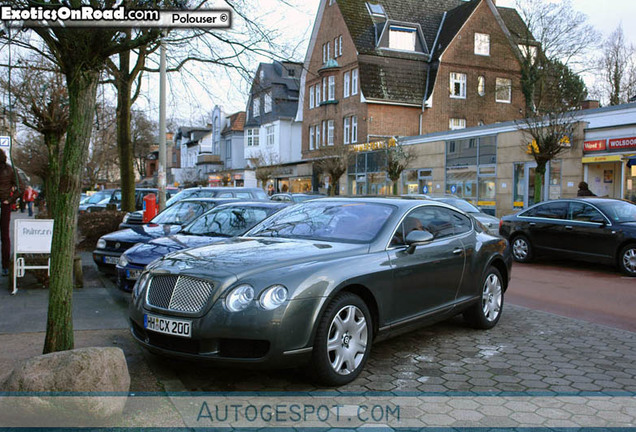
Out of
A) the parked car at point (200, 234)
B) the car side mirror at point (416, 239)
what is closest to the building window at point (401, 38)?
the parked car at point (200, 234)

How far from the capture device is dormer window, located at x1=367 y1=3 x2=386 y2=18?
128 ft

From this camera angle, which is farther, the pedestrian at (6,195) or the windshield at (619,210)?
the windshield at (619,210)

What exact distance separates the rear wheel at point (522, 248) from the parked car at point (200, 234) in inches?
274

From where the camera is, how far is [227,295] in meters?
4.11

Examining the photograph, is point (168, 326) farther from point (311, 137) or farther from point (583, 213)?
point (311, 137)

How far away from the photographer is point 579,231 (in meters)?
11.9

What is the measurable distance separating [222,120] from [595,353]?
65181 millimetres

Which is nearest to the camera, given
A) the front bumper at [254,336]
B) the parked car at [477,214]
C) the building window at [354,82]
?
the front bumper at [254,336]

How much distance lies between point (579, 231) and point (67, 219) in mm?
10709

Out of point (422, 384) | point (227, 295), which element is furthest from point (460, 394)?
point (227, 295)

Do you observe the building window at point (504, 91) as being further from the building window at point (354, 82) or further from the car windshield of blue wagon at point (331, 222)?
the car windshield of blue wagon at point (331, 222)

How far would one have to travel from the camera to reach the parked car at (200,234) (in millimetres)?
7746

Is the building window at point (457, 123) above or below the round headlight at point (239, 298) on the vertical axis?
above

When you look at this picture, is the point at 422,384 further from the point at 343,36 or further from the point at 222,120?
the point at 222,120
